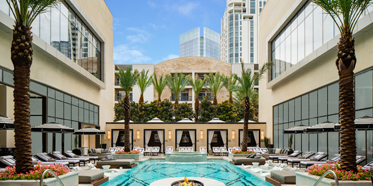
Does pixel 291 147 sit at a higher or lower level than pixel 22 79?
lower

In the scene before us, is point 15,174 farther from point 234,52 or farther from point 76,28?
point 234,52

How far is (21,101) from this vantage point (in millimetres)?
8156

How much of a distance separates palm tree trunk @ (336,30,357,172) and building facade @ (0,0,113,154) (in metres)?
10.7

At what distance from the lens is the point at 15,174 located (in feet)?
26.2

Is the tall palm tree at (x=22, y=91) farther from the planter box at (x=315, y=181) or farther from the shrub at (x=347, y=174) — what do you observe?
the shrub at (x=347, y=174)

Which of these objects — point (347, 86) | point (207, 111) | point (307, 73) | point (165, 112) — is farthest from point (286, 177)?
point (165, 112)

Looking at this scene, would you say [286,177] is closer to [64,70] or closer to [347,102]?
[347,102]

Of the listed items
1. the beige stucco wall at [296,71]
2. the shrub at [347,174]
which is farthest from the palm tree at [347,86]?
the beige stucco wall at [296,71]

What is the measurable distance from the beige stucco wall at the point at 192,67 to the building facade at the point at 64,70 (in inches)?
625

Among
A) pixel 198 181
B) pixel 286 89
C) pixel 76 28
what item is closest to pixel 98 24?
pixel 76 28

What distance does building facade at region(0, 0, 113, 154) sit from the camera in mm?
14168

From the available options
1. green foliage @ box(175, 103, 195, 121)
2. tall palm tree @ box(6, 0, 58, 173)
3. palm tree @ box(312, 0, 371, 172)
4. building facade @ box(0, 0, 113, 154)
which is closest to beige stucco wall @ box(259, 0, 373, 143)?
palm tree @ box(312, 0, 371, 172)

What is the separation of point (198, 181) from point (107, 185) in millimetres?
→ 3976

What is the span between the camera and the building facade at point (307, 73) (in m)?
12.4
